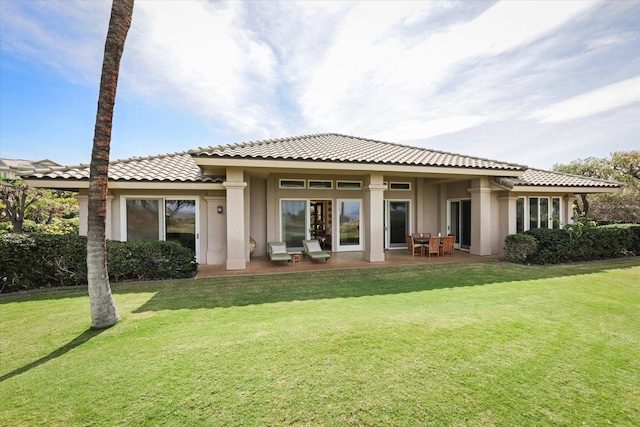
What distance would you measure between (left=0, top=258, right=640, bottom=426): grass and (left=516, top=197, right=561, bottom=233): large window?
290 inches

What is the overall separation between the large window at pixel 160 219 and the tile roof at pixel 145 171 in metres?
1.02

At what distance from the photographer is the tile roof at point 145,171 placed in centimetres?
931

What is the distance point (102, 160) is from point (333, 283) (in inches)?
246

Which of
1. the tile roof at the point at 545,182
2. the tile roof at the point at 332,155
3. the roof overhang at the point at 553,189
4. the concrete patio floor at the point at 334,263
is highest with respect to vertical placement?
the tile roof at the point at 332,155

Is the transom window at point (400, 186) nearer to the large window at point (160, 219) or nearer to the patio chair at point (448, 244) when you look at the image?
the patio chair at point (448, 244)

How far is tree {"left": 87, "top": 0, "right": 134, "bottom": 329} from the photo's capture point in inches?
202

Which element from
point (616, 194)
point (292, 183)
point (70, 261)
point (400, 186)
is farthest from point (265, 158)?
point (616, 194)

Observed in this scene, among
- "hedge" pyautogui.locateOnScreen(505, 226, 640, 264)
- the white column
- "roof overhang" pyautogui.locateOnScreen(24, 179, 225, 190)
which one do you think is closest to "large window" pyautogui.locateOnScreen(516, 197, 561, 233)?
"hedge" pyautogui.locateOnScreen(505, 226, 640, 264)

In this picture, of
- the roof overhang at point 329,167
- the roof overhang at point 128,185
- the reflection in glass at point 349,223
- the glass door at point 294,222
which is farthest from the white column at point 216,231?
the reflection in glass at point 349,223

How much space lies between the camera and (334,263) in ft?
37.4

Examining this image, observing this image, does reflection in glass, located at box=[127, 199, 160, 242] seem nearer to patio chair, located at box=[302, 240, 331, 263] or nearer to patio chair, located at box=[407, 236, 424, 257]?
patio chair, located at box=[302, 240, 331, 263]

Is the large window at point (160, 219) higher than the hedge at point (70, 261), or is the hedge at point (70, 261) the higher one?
the large window at point (160, 219)

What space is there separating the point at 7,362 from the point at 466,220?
Result: 16457mm

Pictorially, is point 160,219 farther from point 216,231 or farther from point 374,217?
point 374,217
